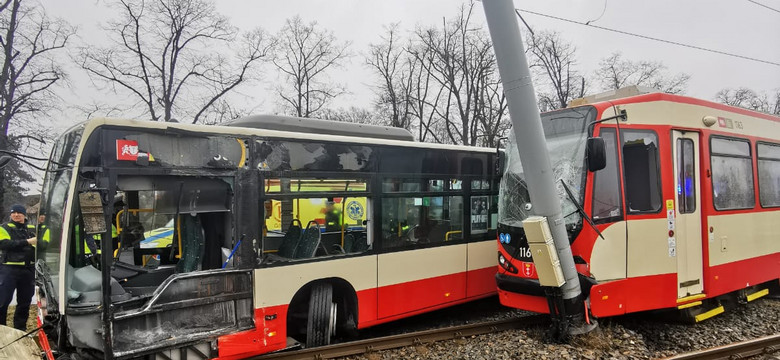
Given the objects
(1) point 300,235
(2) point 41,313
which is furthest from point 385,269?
(2) point 41,313

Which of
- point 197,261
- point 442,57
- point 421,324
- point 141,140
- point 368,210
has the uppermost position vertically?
point 442,57

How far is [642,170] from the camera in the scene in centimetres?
593

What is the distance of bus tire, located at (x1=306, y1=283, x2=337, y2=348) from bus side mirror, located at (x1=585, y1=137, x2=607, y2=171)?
3.60m

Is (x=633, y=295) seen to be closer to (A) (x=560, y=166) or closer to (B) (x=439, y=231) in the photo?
(A) (x=560, y=166)

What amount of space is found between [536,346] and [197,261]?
4.29 meters

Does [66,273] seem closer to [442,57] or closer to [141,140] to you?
[141,140]

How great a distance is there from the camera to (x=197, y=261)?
208 inches

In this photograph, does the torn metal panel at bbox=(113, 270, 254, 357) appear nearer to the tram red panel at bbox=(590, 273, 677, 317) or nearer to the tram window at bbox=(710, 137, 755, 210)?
the tram red panel at bbox=(590, 273, 677, 317)

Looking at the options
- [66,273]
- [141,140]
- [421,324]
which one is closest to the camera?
[66,273]

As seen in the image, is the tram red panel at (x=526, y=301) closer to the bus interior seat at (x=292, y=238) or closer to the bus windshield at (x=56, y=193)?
the bus interior seat at (x=292, y=238)

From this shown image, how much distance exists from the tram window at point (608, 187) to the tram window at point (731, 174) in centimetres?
202

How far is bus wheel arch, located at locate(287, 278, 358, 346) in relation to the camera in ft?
19.1

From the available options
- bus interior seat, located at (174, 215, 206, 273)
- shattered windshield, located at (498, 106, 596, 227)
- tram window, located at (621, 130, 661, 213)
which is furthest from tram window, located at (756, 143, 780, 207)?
bus interior seat, located at (174, 215, 206, 273)

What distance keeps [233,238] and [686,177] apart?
601cm
